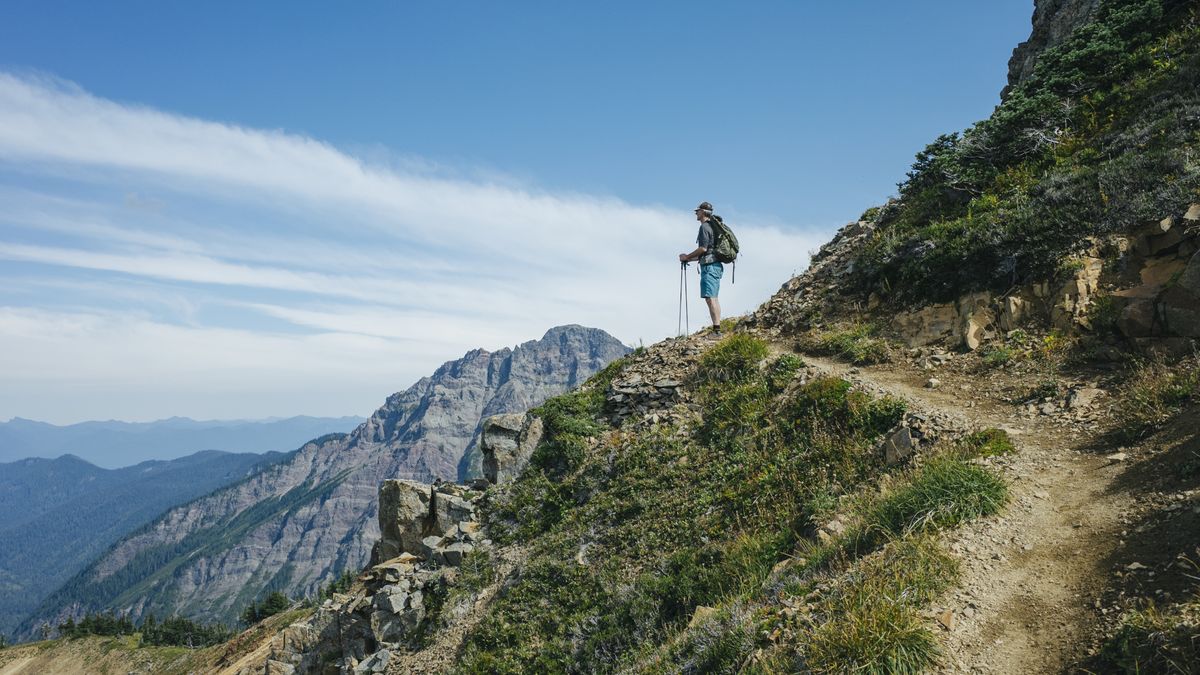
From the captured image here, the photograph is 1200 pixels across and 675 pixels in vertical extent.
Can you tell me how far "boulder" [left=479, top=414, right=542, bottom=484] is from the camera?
671 inches

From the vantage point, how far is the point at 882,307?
15789mm

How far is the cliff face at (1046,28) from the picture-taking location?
26.3 metres

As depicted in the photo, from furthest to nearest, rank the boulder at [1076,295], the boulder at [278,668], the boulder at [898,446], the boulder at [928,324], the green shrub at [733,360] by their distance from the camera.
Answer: the boulder at [278,668] < the green shrub at [733,360] < the boulder at [928,324] < the boulder at [1076,295] < the boulder at [898,446]

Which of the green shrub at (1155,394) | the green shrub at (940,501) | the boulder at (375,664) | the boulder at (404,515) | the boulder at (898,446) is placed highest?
the green shrub at (1155,394)

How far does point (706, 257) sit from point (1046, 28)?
88.6 ft

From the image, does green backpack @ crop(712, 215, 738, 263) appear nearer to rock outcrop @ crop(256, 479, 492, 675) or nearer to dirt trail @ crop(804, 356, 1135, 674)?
dirt trail @ crop(804, 356, 1135, 674)

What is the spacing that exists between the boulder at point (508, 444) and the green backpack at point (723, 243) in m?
7.04

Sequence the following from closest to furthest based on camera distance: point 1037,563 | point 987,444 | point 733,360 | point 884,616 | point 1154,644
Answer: point 1154,644
point 884,616
point 1037,563
point 987,444
point 733,360

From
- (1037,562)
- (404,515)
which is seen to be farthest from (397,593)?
(1037,562)

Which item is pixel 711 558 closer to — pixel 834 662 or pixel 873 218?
pixel 834 662

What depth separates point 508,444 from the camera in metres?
17.8

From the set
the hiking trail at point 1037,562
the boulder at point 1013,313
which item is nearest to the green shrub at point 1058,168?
the boulder at point 1013,313

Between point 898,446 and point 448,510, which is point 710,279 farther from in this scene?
point 448,510

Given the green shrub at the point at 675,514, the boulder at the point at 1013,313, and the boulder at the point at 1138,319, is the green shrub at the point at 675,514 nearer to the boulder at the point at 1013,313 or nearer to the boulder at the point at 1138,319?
the boulder at the point at 1013,313
